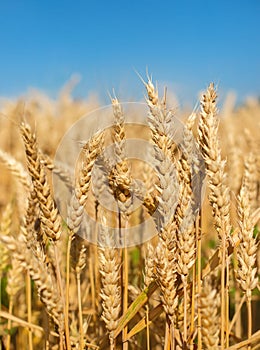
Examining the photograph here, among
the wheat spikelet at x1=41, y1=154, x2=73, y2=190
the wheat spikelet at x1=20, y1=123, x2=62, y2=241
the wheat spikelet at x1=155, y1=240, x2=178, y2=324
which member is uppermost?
the wheat spikelet at x1=41, y1=154, x2=73, y2=190

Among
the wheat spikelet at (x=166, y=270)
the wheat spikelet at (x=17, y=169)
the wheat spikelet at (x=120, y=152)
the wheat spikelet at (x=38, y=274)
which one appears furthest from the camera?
the wheat spikelet at (x=17, y=169)

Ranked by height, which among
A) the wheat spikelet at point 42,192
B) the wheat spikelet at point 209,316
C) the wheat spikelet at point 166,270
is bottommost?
the wheat spikelet at point 209,316

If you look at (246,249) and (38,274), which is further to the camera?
(246,249)

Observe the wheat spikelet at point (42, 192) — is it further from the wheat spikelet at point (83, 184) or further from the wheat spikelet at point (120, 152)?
the wheat spikelet at point (120, 152)

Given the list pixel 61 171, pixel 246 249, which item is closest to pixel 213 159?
pixel 246 249

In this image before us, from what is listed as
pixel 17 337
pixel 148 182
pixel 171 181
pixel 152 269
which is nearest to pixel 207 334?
pixel 152 269

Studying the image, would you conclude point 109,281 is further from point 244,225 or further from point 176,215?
point 244,225

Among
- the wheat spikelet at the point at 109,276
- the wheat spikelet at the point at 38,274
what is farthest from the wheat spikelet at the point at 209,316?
the wheat spikelet at the point at 38,274

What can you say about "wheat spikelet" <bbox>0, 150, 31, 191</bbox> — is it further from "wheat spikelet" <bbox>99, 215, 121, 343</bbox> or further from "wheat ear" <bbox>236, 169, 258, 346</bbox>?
"wheat ear" <bbox>236, 169, 258, 346</bbox>

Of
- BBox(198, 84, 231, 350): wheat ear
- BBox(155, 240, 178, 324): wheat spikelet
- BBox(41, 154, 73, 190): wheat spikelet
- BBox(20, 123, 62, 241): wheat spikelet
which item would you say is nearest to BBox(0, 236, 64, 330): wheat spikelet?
BBox(20, 123, 62, 241): wheat spikelet

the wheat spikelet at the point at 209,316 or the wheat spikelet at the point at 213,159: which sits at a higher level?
the wheat spikelet at the point at 213,159

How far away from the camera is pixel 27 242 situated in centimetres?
111

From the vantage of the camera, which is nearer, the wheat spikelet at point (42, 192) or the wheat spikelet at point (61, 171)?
the wheat spikelet at point (42, 192)

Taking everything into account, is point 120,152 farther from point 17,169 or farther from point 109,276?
point 17,169
